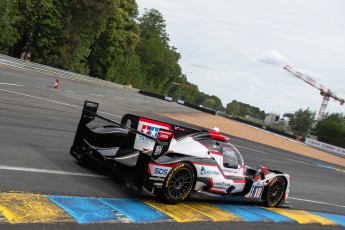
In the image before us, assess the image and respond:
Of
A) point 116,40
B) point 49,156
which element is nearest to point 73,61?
point 116,40

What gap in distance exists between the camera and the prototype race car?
6.60 meters

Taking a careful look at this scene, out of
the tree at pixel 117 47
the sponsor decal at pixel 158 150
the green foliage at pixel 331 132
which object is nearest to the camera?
the sponsor decal at pixel 158 150

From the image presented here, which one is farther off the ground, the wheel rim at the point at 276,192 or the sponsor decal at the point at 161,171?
the sponsor decal at the point at 161,171

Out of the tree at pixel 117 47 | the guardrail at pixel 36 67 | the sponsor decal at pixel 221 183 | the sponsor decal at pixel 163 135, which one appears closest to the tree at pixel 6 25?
the guardrail at pixel 36 67

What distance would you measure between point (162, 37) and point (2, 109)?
101 metres

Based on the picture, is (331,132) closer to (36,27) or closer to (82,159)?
(36,27)

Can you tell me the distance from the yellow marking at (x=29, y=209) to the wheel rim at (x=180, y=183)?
2.02 metres

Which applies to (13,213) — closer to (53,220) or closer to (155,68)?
(53,220)

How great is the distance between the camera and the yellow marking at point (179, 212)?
6425 mm

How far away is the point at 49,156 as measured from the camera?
326 inches

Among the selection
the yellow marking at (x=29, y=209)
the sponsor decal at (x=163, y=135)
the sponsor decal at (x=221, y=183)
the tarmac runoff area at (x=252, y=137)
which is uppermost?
the sponsor decal at (x=163, y=135)

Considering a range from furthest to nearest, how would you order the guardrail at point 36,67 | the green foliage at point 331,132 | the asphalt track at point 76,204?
the green foliage at point 331,132
the guardrail at point 36,67
the asphalt track at point 76,204

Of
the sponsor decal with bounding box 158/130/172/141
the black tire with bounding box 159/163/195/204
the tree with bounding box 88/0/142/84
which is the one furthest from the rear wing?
the tree with bounding box 88/0/142/84

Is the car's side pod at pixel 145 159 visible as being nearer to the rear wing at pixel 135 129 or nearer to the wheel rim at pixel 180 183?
the rear wing at pixel 135 129
